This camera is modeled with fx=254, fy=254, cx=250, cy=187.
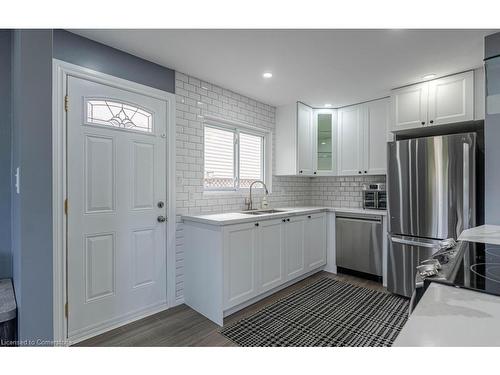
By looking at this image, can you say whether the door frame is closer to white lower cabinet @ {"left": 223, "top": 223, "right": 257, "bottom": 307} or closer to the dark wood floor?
the dark wood floor

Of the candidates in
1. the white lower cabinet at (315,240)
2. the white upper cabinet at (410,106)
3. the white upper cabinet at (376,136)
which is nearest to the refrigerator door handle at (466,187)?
the white upper cabinet at (410,106)

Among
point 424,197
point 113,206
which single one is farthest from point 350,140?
point 113,206

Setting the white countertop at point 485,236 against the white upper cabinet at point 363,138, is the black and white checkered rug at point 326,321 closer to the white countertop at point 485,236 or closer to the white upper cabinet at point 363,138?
the white countertop at point 485,236

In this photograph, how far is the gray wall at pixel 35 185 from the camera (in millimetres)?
1159

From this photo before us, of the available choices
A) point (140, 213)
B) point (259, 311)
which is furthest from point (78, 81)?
point (259, 311)

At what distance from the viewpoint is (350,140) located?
3791mm

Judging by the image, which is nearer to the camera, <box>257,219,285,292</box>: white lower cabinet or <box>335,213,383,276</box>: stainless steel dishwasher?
<box>257,219,285,292</box>: white lower cabinet

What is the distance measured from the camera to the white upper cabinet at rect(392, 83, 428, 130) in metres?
2.89

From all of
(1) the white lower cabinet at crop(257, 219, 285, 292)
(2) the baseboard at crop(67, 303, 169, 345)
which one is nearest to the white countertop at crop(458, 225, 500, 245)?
(1) the white lower cabinet at crop(257, 219, 285, 292)

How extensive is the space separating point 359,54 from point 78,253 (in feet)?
9.55

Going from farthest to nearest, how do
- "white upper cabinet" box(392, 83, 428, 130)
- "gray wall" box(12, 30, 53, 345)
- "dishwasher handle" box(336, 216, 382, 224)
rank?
"dishwasher handle" box(336, 216, 382, 224) → "white upper cabinet" box(392, 83, 428, 130) → "gray wall" box(12, 30, 53, 345)

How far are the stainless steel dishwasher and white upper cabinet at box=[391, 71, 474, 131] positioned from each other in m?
1.24

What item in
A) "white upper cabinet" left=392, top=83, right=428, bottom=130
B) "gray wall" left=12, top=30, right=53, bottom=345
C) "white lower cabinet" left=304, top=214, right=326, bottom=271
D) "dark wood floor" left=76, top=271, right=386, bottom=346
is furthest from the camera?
"white lower cabinet" left=304, top=214, right=326, bottom=271

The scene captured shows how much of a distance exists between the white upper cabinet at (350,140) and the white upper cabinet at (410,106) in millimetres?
589
